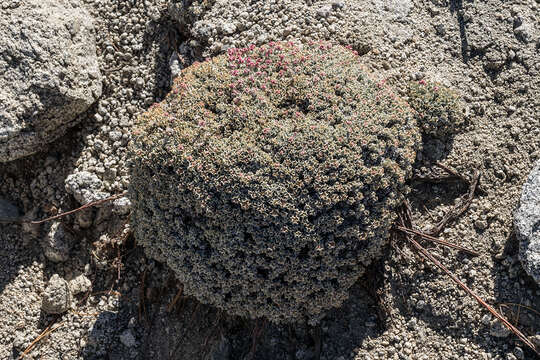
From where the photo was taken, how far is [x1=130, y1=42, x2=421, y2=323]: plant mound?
426 centimetres

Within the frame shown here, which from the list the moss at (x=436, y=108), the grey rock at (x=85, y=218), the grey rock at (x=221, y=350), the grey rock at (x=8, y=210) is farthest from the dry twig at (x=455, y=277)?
the grey rock at (x=8, y=210)

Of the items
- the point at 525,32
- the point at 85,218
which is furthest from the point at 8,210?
the point at 525,32

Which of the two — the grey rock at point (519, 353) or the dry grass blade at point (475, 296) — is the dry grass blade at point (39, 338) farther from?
the grey rock at point (519, 353)

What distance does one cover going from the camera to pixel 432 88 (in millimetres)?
5020

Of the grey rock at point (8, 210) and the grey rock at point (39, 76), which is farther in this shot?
the grey rock at point (8, 210)

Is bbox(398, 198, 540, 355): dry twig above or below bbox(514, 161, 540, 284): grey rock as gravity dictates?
below

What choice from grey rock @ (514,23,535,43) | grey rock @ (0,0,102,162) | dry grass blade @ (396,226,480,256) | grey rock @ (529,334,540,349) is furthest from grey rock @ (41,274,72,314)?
grey rock @ (514,23,535,43)

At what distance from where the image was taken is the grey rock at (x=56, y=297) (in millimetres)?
5145

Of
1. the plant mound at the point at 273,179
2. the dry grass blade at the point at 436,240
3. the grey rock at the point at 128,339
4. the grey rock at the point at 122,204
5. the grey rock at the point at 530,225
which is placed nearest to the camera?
the plant mound at the point at 273,179

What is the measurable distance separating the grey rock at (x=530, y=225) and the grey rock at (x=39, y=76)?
4.44m

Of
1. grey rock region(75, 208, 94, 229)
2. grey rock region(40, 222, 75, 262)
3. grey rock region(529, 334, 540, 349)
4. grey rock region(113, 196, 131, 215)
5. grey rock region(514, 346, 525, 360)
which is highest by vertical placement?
grey rock region(529, 334, 540, 349)

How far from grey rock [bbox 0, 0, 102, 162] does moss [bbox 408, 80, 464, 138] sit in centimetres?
340

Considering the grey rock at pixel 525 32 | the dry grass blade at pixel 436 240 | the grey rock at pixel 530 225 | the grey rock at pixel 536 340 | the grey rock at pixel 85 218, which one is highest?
the grey rock at pixel 525 32

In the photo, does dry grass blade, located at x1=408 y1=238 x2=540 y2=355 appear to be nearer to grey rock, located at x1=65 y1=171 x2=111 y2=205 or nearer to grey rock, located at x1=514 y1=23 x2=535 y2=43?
grey rock, located at x1=514 y1=23 x2=535 y2=43
